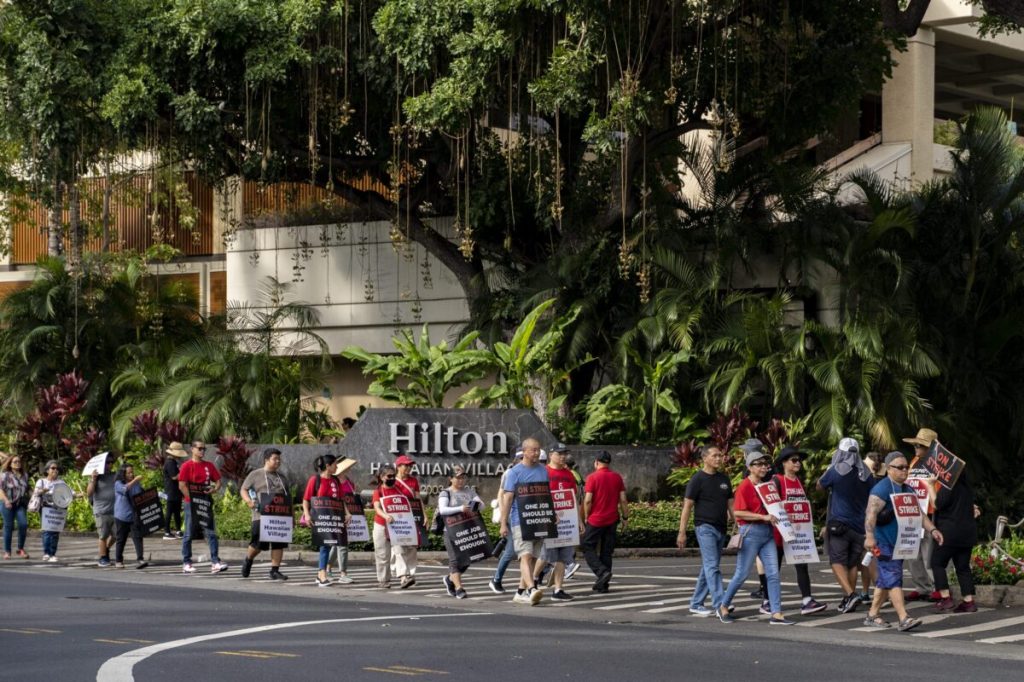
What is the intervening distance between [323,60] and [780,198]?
27.5 feet

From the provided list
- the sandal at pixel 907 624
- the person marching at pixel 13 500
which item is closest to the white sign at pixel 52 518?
the person marching at pixel 13 500

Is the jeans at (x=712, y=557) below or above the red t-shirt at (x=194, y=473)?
below

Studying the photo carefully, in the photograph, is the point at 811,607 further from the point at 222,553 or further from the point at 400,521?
the point at 222,553

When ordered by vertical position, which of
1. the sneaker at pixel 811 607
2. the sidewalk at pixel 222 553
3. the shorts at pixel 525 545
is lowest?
the sidewalk at pixel 222 553

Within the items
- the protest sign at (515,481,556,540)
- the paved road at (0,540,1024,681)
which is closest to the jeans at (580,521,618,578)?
the paved road at (0,540,1024,681)

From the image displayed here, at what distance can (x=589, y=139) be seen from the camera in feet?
84.2

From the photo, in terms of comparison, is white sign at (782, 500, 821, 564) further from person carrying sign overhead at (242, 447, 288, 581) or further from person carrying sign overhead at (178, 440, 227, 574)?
person carrying sign overhead at (178, 440, 227, 574)

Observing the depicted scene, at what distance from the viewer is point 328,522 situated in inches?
785

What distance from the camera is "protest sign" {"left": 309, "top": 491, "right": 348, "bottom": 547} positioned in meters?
19.9

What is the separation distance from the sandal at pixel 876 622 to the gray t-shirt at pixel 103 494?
37.6 feet

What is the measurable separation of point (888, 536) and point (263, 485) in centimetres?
829

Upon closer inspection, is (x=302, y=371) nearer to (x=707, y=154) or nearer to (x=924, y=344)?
(x=707, y=154)

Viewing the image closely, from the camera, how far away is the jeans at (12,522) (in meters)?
24.5

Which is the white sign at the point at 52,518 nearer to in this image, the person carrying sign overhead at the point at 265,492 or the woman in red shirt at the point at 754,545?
the person carrying sign overhead at the point at 265,492
